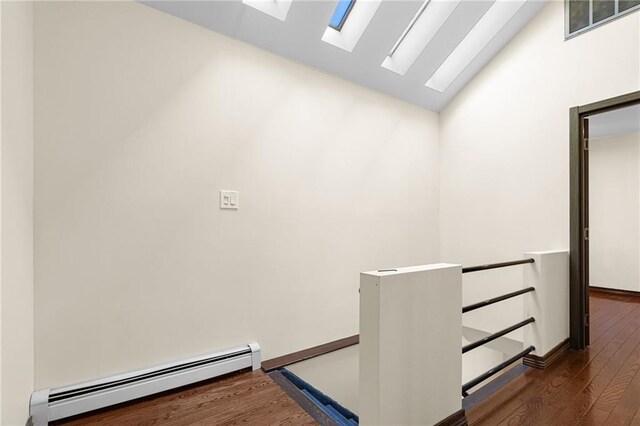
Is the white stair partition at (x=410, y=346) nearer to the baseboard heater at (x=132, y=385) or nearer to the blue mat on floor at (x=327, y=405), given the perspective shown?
the blue mat on floor at (x=327, y=405)

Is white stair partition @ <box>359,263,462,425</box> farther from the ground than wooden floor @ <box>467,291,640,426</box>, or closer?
farther from the ground

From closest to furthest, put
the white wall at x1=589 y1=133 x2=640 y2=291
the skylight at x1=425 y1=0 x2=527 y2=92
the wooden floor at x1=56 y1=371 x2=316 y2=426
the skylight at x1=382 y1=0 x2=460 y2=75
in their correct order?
the wooden floor at x1=56 y1=371 x2=316 y2=426, the skylight at x1=382 y1=0 x2=460 y2=75, the skylight at x1=425 y1=0 x2=527 y2=92, the white wall at x1=589 y1=133 x2=640 y2=291

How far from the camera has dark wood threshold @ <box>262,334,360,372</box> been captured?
2129 millimetres

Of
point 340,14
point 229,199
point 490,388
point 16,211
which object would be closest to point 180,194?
point 229,199

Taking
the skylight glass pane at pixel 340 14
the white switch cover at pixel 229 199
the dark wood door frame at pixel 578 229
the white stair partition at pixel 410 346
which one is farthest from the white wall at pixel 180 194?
the dark wood door frame at pixel 578 229

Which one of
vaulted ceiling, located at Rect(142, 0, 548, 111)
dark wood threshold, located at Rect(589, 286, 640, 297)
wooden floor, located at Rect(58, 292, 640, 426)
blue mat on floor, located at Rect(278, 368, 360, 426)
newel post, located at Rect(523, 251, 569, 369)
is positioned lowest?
dark wood threshold, located at Rect(589, 286, 640, 297)

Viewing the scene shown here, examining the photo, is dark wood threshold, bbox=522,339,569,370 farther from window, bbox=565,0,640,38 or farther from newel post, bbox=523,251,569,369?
window, bbox=565,0,640,38

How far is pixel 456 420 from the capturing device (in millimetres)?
1444

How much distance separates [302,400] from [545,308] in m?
1.84

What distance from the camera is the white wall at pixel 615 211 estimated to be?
443cm

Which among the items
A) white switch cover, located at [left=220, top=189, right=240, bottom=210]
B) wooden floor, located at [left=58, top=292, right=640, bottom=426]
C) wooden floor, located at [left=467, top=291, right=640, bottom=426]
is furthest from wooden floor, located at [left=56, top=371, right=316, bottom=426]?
white switch cover, located at [left=220, top=189, right=240, bottom=210]

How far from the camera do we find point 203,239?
6.45 ft

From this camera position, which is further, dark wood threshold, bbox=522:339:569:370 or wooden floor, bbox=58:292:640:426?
dark wood threshold, bbox=522:339:569:370

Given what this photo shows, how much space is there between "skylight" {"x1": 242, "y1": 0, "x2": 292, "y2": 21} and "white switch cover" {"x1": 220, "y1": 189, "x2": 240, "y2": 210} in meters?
1.26
